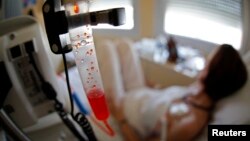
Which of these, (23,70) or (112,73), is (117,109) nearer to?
(112,73)

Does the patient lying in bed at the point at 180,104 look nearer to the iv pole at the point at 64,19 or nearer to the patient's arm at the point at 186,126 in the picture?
the patient's arm at the point at 186,126

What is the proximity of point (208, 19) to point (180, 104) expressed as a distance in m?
0.42

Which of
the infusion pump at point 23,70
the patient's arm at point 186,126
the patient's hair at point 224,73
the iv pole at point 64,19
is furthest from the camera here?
the patient's arm at point 186,126

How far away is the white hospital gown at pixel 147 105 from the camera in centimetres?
100

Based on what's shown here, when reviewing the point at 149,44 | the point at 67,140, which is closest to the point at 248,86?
the point at 149,44

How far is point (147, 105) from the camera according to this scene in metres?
1.05

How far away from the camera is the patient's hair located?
0.74 m

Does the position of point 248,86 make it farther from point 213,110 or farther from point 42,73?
point 42,73

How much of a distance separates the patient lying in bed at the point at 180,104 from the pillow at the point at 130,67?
0.05 m

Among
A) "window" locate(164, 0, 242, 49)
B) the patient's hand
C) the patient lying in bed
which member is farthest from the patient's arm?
"window" locate(164, 0, 242, 49)

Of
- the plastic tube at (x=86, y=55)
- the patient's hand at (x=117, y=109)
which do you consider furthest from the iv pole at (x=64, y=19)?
the patient's hand at (x=117, y=109)

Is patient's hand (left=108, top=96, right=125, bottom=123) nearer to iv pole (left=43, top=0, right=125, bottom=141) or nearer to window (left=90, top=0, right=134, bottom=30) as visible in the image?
window (left=90, top=0, right=134, bottom=30)

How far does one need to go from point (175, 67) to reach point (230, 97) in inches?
12.0

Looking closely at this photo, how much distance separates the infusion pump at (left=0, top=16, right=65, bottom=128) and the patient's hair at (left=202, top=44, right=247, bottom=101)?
0.56 m
